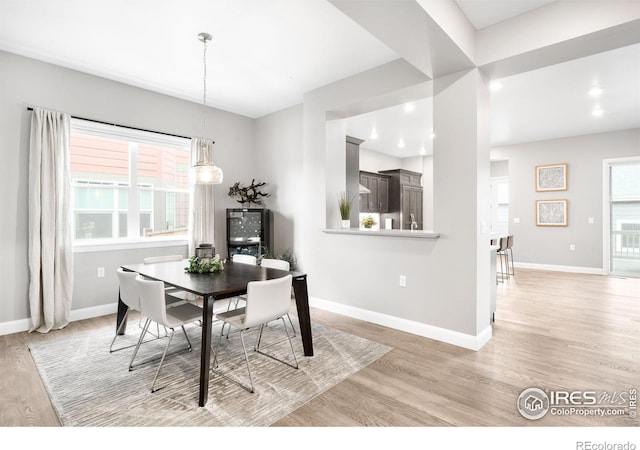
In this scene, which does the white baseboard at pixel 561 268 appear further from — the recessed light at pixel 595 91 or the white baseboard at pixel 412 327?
the white baseboard at pixel 412 327

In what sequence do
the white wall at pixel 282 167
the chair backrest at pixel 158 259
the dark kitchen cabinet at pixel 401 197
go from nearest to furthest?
the chair backrest at pixel 158 259, the white wall at pixel 282 167, the dark kitchen cabinet at pixel 401 197

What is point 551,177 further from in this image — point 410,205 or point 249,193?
point 249,193

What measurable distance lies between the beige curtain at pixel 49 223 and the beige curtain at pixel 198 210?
143 cm

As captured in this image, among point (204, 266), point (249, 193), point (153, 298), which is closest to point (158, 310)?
point (153, 298)

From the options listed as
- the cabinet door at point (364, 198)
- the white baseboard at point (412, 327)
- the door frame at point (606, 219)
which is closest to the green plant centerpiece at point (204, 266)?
the white baseboard at point (412, 327)

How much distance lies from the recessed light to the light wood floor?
114 inches

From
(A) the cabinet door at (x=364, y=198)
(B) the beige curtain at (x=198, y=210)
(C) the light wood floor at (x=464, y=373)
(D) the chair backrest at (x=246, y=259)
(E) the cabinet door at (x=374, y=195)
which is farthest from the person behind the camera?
(E) the cabinet door at (x=374, y=195)

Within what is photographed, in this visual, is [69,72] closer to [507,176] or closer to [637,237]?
[507,176]

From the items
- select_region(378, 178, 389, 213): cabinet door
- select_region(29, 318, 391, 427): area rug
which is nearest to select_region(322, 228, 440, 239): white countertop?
select_region(29, 318, 391, 427): area rug

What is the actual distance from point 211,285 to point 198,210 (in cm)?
259

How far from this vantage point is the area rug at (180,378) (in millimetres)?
2043

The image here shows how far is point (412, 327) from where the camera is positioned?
3504mm
